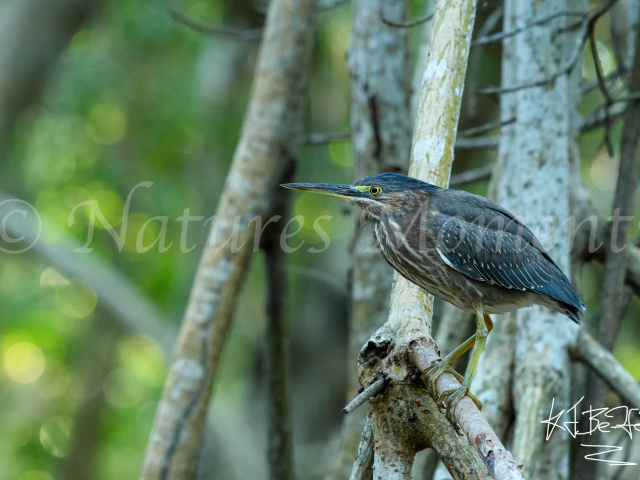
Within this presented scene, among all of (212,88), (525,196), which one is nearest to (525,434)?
(525,196)

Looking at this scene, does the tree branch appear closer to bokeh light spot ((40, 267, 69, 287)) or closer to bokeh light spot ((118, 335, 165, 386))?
bokeh light spot ((40, 267, 69, 287))

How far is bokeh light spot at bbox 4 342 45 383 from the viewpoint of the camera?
1312 cm

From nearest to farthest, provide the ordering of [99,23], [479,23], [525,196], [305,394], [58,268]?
1. [525,196]
2. [479,23]
3. [58,268]
4. [305,394]
5. [99,23]

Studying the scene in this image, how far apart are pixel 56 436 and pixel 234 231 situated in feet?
25.0

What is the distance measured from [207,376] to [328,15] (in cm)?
621

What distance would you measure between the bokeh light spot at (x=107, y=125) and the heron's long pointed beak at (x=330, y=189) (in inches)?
360

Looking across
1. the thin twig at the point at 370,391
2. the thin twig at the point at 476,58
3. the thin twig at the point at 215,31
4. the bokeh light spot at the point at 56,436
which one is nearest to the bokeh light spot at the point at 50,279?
the bokeh light spot at the point at 56,436

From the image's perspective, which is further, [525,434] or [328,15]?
→ [328,15]

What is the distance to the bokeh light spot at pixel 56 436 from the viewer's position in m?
10.2

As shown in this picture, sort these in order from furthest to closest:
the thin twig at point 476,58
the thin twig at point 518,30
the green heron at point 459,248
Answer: the thin twig at point 476,58
the thin twig at point 518,30
the green heron at point 459,248

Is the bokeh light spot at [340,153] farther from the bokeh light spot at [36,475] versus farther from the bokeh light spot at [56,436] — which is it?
the bokeh light spot at [36,475]

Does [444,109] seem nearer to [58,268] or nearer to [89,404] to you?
[58,268]

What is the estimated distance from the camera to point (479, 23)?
17.0 ft

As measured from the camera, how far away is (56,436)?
33.7 ft
